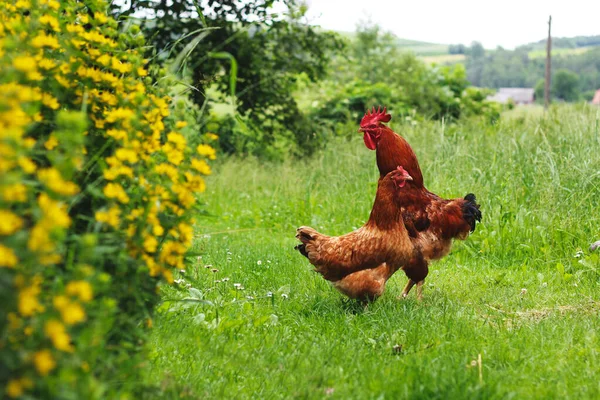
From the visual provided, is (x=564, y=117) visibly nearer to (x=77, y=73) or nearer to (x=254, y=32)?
(x=254, y=32)

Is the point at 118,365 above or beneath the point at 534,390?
above

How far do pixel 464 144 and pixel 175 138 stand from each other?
6885 mm

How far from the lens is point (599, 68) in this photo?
6969cm

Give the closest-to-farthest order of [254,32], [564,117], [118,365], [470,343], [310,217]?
[118,365] < [470,343] < [310,217] < [564,117] < [254,32]

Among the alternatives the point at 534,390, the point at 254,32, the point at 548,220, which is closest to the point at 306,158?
the point at 254,32

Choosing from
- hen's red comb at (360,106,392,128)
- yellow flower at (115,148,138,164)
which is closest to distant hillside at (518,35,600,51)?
hen's red comb at (360,106,392,128)

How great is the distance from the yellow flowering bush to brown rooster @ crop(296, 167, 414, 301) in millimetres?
1935

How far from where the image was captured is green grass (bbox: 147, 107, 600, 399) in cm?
328

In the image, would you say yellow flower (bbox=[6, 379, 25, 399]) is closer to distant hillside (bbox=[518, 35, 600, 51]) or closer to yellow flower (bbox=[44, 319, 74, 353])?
yellow flower (bbox=[44, 319, 74, 353])

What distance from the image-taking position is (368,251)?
15.5 feet

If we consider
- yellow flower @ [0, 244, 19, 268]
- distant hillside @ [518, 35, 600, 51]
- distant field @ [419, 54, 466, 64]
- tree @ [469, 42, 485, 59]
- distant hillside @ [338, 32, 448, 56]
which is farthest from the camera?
distant hillside @ [338, 32, 448, 56]

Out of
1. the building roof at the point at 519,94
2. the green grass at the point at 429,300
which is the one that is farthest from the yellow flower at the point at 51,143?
the building roof at the point at 519,94

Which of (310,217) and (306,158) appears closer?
(310,217)

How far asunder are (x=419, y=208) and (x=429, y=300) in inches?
28.8
